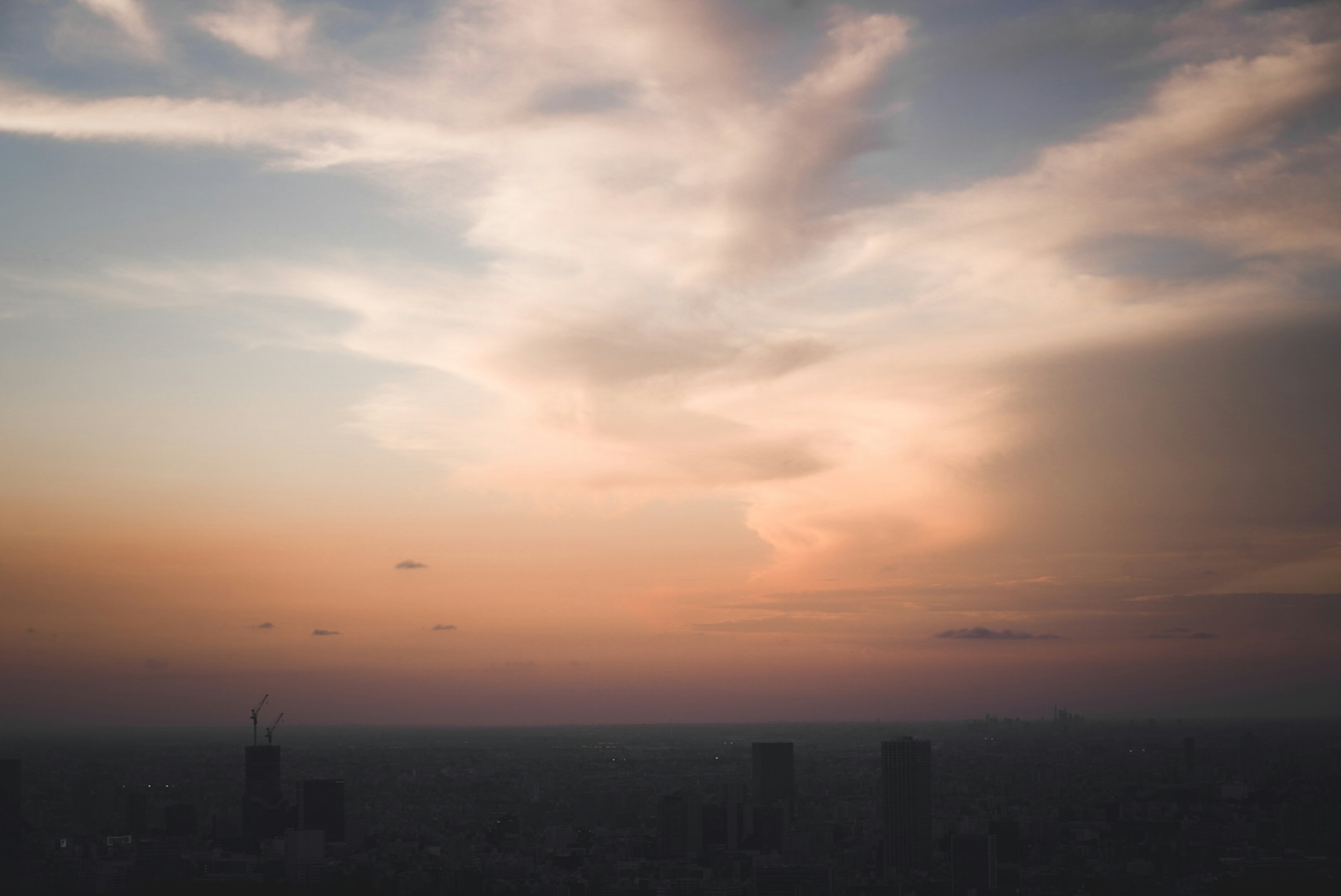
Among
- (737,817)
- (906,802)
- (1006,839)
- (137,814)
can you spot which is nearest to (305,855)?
(137,814)

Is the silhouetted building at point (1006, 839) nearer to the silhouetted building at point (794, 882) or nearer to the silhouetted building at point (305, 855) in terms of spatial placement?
the silhouetted building at point (794, 882)

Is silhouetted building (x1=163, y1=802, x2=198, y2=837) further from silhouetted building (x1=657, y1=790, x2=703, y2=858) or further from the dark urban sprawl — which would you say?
silhouetted building (x1=657, y1=790, x2=703, y2=858)

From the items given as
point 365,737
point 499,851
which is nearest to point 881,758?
point 499,851

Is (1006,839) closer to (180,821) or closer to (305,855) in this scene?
(305,855)

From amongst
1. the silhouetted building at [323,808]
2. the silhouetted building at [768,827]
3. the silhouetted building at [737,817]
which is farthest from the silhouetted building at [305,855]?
the silhouetted building at [768,827]

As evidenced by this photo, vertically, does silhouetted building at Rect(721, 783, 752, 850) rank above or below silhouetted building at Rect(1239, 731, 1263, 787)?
below

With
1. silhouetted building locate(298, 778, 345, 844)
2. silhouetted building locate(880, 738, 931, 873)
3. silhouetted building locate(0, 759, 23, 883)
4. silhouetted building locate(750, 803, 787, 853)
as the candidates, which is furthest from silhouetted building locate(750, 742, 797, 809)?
silhouetted building locate(0, 759, 23, 883)

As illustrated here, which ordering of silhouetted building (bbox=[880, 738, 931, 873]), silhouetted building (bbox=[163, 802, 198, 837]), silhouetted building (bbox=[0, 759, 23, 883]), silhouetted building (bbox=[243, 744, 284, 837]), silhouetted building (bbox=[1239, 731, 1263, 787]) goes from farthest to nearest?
silhouetted building (bbox=[1239, 731, 1263, 787]), silhouetted building (bbox=[243, 744, 284, 837]), silhouetted building (bbox=[880, 738, 931, 873]), silhouetted building (bbox=[163, 802, 198, 837]), silhouetted building (bbox=[0, 759, 23, 883])
